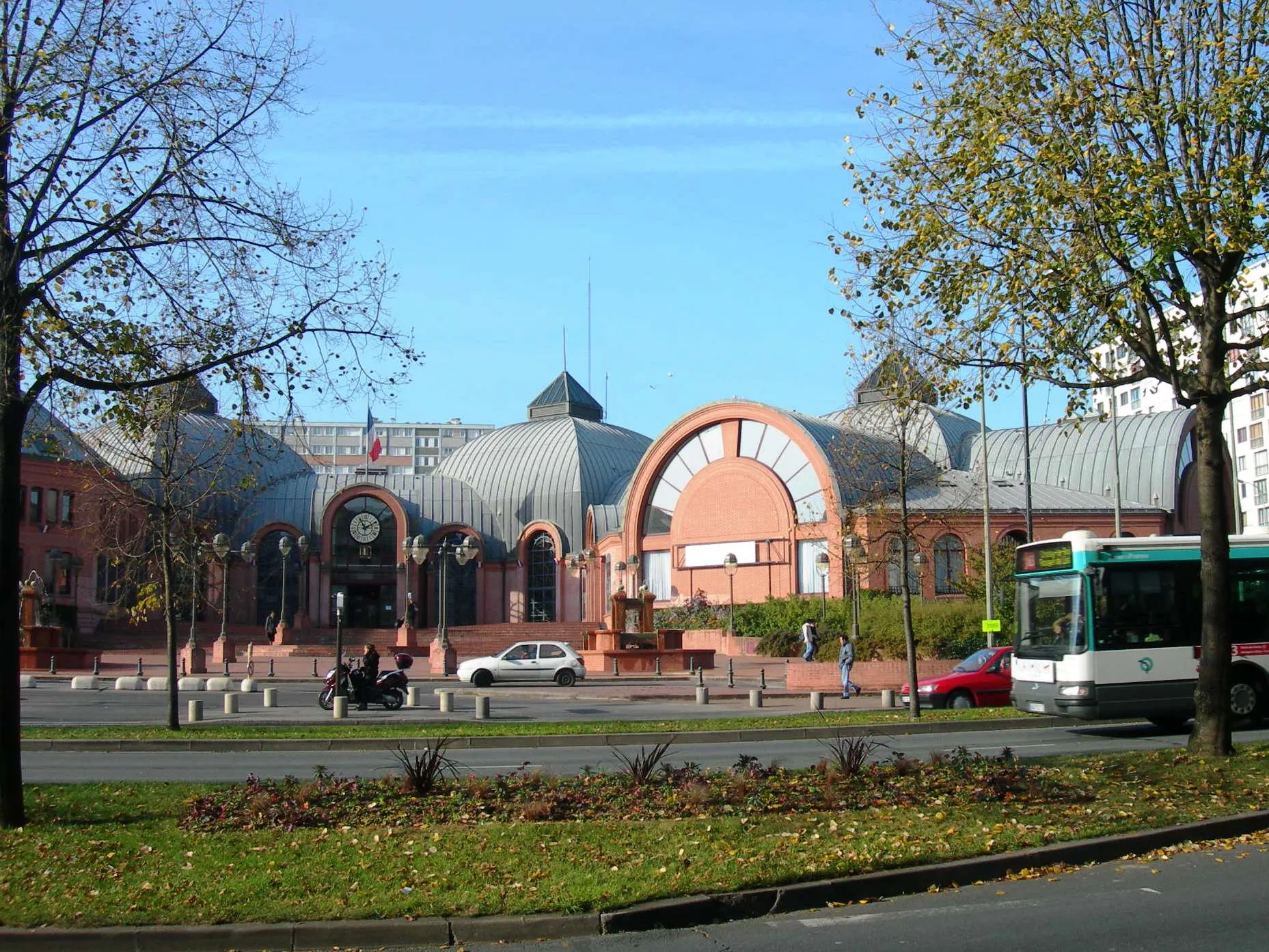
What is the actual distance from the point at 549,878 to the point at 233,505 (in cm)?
6157

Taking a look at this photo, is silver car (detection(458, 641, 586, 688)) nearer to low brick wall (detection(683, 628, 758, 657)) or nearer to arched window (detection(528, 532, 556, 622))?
low brick wall (detection(683, 628, 758, 657))

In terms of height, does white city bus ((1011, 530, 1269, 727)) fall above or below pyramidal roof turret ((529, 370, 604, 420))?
below

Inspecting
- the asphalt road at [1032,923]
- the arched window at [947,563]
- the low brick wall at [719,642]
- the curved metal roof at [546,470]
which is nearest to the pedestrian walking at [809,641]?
the low brick wall at [719,642]

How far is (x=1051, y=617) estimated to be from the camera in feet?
63.0

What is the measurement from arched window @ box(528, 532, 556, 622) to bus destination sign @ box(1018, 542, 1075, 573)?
167ft

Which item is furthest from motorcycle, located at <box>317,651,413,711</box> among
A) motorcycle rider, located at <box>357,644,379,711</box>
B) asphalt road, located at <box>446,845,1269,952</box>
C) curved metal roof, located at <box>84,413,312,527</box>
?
asphalt road, located at <box>446,845,1269,952</box>

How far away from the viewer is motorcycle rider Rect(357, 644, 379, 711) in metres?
26.6

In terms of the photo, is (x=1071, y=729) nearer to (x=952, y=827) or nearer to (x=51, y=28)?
(x=952, y=827)

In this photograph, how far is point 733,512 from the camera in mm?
57062

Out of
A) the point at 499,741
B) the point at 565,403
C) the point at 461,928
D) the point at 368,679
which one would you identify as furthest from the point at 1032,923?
the point at 565,403

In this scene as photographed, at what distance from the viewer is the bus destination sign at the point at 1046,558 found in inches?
750

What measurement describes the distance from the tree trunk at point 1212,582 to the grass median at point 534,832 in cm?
117

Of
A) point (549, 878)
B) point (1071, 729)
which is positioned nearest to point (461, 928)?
point (549, 878)

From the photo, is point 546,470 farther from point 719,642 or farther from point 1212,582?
point 1212,582
